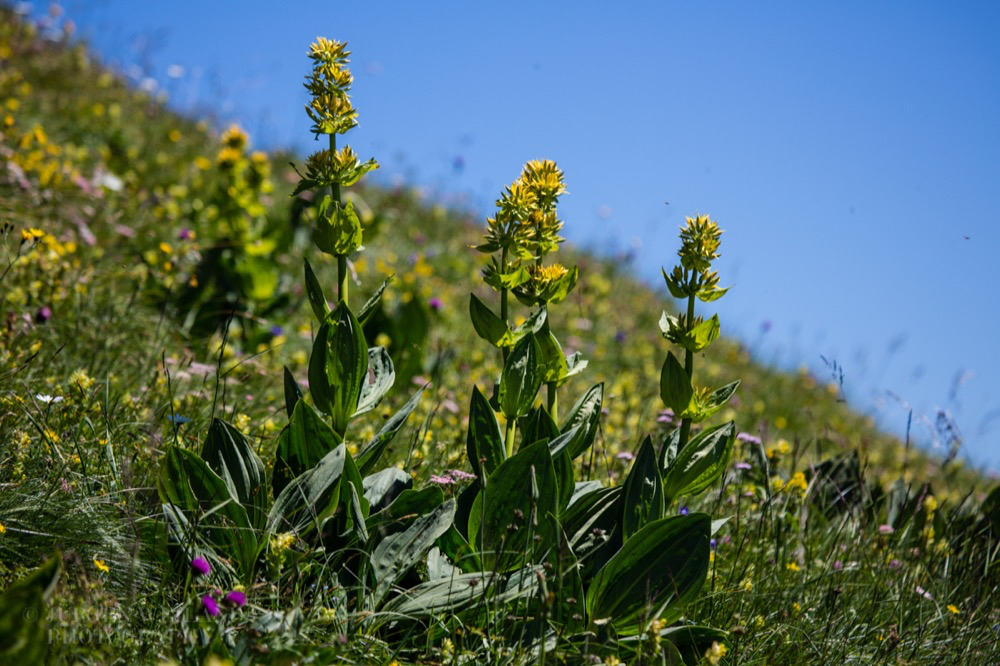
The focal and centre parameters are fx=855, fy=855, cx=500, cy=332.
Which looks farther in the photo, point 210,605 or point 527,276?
point 527,276

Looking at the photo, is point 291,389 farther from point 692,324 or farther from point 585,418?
point 692,324

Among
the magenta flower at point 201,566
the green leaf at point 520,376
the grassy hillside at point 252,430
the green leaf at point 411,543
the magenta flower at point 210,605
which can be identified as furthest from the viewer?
the green leaf at point 520,376

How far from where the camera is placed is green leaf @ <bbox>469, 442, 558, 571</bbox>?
2.27 metres

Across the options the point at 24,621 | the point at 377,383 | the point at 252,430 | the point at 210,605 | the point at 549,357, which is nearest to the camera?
the point at 24,621

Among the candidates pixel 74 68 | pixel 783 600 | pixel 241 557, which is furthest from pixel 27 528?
pixel 74 68

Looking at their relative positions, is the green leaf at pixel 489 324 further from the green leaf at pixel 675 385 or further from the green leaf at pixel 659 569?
the green leaf at pixel 659 569

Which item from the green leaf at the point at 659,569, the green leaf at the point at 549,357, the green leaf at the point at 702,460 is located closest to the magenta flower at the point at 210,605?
the green leaf at the point at 659,569

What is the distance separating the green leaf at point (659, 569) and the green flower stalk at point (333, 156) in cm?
106

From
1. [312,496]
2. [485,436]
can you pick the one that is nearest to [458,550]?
[485,436]

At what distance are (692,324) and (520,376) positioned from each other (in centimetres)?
51

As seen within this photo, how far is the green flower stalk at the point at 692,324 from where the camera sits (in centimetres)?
237

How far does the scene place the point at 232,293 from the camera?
4730mm

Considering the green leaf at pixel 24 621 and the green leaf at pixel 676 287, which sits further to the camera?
the green leaf at pixel 676 287

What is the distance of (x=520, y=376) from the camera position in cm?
242
